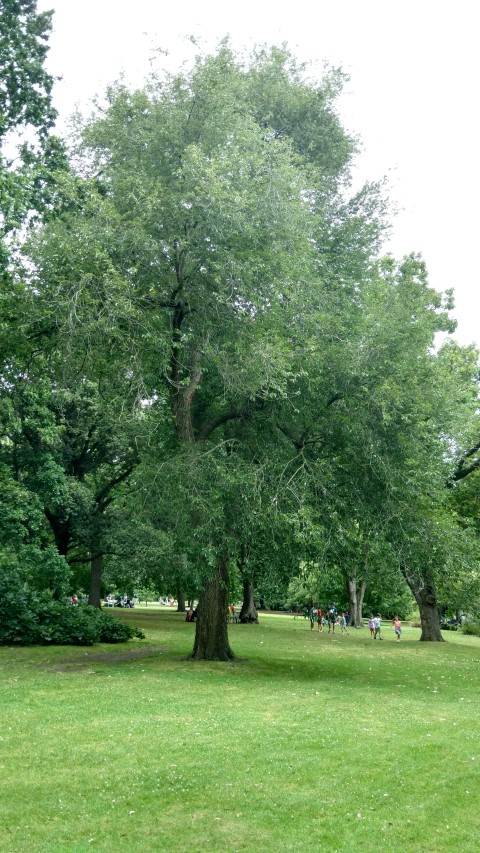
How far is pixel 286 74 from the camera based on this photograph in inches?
888

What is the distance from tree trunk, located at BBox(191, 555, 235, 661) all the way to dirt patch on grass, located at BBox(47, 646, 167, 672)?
206cm

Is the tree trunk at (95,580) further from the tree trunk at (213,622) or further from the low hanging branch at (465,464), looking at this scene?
the tree trunk at (213,622)

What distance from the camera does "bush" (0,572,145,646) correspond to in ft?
74.5

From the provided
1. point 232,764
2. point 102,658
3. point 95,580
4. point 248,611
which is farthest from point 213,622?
point 248,611

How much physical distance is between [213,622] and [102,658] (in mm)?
3514

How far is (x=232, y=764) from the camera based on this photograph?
920 cm

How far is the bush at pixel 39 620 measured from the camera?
2272 centimetres

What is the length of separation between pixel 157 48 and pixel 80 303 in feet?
24.5

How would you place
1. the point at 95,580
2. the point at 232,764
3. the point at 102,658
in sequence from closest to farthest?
the point at 232,764 < the point at 102,658 < the point at 95,580

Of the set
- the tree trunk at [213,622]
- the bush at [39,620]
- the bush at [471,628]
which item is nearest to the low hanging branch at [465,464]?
the tree trunk at [213,622]

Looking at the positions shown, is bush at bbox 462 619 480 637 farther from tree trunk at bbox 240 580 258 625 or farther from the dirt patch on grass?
the dirt patch on grass

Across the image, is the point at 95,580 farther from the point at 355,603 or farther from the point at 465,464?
the point at 465,464

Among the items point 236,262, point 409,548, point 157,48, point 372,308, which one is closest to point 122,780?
point 409,548

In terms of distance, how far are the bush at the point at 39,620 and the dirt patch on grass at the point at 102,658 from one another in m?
1.62
